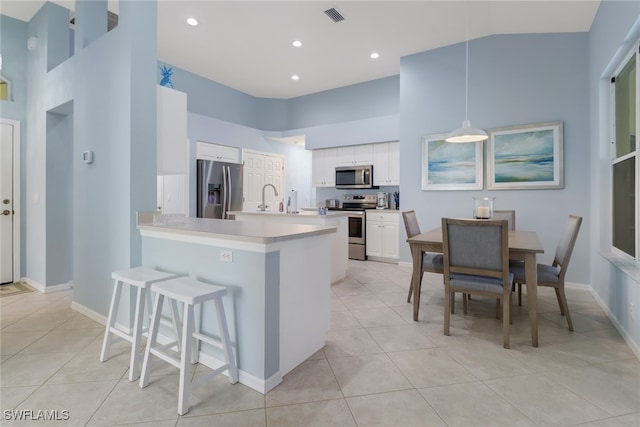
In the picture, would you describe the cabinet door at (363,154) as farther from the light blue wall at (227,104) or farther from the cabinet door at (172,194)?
the cabinet door at (172,194)

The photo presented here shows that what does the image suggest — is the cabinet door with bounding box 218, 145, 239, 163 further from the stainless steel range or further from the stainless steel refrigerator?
the stainless steel range

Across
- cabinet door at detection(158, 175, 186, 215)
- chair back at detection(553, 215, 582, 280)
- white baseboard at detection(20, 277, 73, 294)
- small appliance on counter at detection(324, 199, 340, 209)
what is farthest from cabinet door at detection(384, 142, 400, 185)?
white baseboard at detection(20, 277, 73, 294)

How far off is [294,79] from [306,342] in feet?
16.8

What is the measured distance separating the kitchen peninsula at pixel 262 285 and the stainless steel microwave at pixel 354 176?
3.68m

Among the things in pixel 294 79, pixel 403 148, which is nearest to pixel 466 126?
pixel 403 148

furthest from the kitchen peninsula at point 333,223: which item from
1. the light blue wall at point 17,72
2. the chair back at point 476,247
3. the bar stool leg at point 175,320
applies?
the light blue wall at point 17,72

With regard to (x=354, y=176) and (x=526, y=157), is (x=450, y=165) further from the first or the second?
(x=354, y=176)

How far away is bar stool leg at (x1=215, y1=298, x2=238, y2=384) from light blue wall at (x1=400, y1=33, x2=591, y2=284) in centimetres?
369

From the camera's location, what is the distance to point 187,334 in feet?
5.40

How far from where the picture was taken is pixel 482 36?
169 inches

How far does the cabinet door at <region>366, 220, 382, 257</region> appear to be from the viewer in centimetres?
546

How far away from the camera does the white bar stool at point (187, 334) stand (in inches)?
63.7

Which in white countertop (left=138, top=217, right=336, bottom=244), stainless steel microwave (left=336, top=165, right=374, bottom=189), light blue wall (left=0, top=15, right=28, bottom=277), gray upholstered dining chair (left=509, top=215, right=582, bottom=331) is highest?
light blue wall (left=0, top=15, right=28, bottom=277)

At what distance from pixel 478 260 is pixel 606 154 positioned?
207 cm
